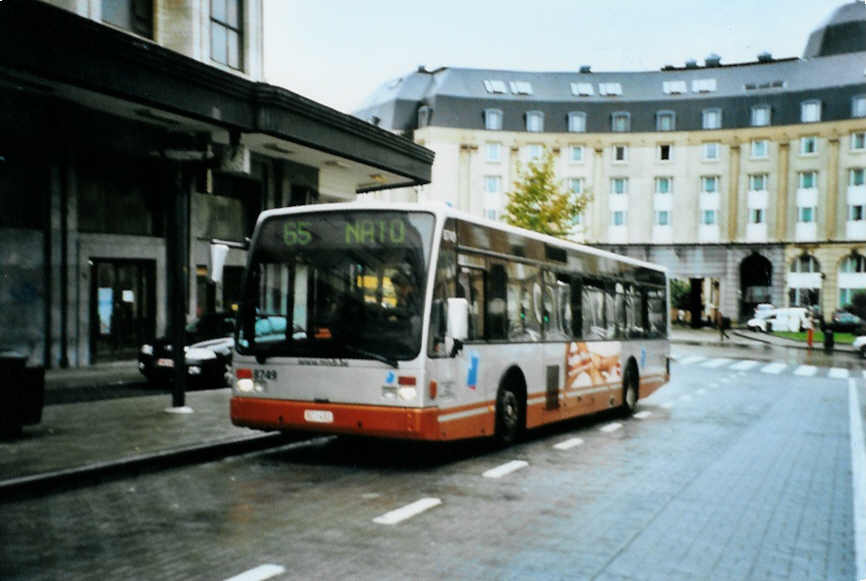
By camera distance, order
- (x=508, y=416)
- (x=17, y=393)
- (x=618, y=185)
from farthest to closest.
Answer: (x=618, y=185) < (x=508, y=416) < (x=17, y=393)

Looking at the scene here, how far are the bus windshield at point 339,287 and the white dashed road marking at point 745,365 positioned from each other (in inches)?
864

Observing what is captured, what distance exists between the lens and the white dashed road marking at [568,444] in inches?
438

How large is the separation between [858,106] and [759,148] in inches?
291

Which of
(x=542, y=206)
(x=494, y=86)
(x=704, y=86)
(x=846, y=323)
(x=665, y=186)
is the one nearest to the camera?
(x=542, y=206)

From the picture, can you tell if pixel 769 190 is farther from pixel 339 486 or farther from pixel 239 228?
pixel 339 486

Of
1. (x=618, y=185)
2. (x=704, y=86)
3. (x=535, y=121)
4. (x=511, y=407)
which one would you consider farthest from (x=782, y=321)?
(x=511, y=407)

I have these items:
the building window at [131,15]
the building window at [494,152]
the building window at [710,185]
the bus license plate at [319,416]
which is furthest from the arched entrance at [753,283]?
the bus license plate at [319,416]

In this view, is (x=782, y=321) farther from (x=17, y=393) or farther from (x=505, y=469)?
(x=17, y=393)

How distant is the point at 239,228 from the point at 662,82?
180 ft

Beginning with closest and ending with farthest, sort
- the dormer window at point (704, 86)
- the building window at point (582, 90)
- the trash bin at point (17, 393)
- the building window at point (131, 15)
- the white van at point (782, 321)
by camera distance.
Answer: the trash bin at point (17, 393), the building window at point (131, 15), the white van at point (782, 321), the dormer window at point (704, 86), the building window at point (582, 90)

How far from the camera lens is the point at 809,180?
6525 cm

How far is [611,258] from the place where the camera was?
14438 millimetres

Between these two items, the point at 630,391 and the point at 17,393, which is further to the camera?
the point at 630,391

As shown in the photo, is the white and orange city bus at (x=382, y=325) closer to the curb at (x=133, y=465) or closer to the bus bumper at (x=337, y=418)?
the bus bumper at (x=337, y=418)
